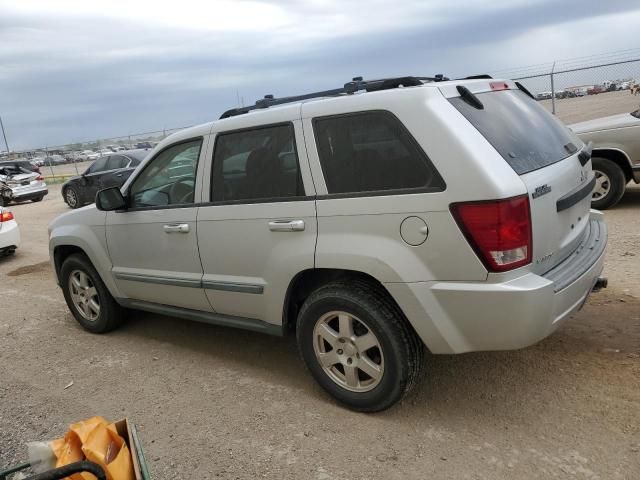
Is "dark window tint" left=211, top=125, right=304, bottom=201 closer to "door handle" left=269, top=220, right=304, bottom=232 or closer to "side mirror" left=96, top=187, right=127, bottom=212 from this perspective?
"door handle" left=269, top=220, right=304, bottom=232

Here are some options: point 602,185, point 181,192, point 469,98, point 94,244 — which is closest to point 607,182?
point 602,185

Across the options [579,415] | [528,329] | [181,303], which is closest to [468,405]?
[579,415]

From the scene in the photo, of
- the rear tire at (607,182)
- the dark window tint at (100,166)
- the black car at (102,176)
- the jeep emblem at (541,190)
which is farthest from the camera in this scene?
the dark window tint at (100,166)

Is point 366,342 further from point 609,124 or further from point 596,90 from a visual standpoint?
point 596,90

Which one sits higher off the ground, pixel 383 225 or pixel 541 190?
pixel 541 190

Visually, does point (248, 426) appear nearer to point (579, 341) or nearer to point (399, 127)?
point (399, 127)

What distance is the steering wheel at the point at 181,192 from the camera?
395cm

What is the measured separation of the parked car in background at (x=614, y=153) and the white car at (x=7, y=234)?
354 inches

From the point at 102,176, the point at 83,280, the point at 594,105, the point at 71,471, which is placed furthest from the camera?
the point at 102,176

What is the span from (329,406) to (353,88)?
200 cm

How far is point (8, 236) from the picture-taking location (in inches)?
363

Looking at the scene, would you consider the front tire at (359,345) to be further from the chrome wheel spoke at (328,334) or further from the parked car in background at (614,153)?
the parked car in background at (614,153)

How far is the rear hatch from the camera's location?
2.78 meters

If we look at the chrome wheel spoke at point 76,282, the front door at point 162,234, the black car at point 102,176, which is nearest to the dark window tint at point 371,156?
the front door at point 162,234
